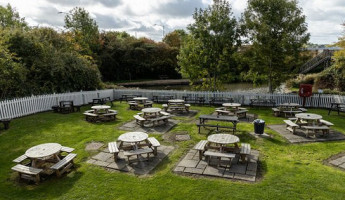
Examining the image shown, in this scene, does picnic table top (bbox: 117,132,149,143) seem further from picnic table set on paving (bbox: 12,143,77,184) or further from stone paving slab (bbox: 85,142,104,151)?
picnic table set on paving (bbox: 12,143,77,184)

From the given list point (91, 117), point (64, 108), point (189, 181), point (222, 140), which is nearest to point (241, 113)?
point (222, 140)

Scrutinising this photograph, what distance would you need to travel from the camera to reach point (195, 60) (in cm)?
1970

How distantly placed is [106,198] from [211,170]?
3.04 metres

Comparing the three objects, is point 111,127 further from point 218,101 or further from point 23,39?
point 23,39

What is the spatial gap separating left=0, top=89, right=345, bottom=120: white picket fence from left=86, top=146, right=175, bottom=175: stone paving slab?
785 centimetres

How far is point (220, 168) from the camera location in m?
6.83

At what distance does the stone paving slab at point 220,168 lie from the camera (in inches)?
252

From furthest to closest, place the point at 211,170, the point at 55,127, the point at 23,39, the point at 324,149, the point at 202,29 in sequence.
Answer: the point at 202,29 < the point at 23,39 < the point at 55,127 < the point at 324,149 < the point at 211,170

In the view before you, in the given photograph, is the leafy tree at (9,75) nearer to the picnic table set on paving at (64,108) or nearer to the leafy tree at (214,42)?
the picnic table set on paving at (64,108)

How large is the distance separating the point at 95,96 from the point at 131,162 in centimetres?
1259

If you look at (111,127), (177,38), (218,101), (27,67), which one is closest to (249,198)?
(111,127)

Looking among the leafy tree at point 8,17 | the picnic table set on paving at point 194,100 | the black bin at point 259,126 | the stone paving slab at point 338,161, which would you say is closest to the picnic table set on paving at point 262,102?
the picnic table set on paving at point 194,100

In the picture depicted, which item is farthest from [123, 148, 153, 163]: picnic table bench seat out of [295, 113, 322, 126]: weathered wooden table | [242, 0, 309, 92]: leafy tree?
[242, 0, 309, 92]: leafy tree

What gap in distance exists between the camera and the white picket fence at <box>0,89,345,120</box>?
12.7 m
